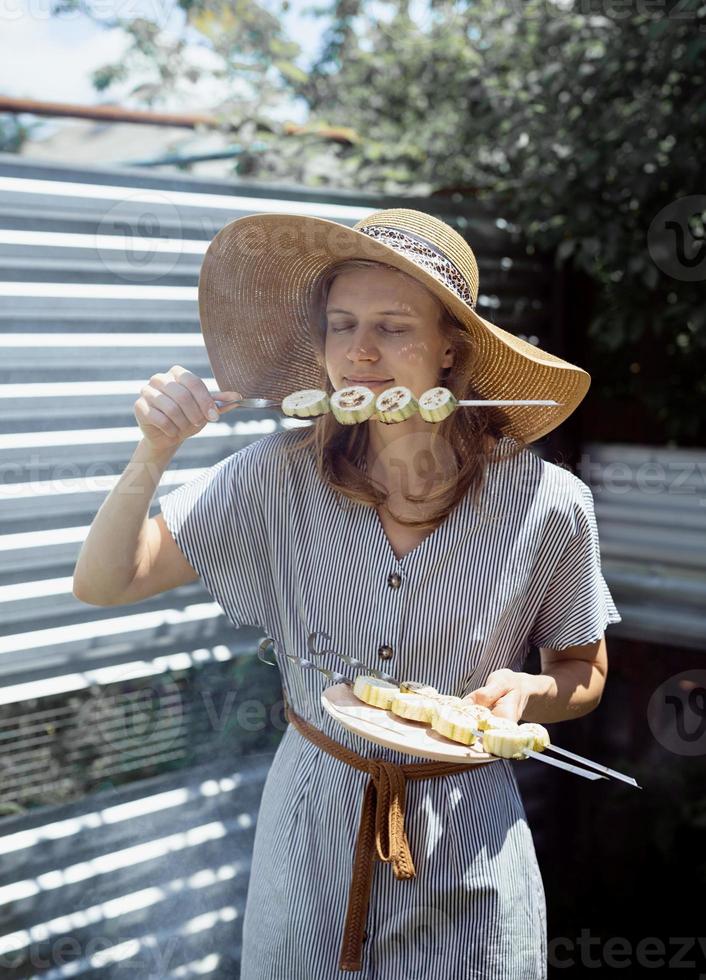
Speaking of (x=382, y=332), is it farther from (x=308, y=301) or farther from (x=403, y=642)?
(x=403, y=642)

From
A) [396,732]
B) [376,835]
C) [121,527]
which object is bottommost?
[376,835]

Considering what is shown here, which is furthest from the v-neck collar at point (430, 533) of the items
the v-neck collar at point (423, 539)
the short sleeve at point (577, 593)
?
the short sleeve at point (577, 593)

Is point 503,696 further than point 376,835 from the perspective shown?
No

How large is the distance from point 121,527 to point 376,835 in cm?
75

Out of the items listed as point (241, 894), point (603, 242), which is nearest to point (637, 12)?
point (603, 242)

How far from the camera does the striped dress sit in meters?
1.87

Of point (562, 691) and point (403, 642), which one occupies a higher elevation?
point (403, 642)

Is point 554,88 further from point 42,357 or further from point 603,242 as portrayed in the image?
point 42,357

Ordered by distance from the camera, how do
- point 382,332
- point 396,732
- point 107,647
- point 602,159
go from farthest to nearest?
point 602,159 → point 107,647 → point 382,332 → point 396,732

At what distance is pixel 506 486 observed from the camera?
77.4 inches

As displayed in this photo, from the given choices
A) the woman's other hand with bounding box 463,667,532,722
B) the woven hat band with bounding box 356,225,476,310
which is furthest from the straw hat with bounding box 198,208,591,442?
the woman's other hand with bounding box 463,667,532,722

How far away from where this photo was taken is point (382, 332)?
1865mm

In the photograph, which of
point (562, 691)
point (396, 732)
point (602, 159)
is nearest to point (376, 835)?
point (396, 732)

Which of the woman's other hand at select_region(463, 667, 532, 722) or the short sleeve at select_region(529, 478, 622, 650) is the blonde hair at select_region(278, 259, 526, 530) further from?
the woman's other hand at select_region(463, 667, 532, 722)
